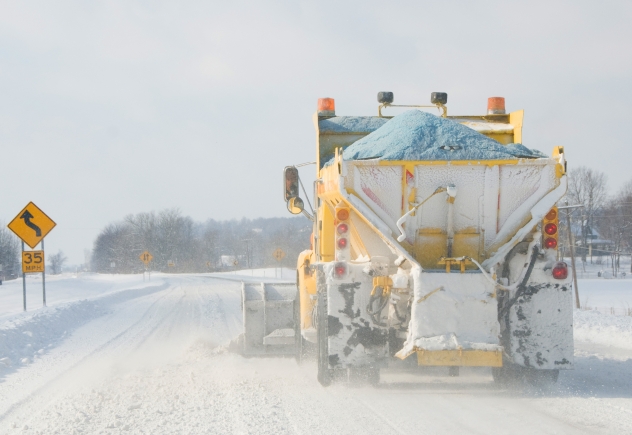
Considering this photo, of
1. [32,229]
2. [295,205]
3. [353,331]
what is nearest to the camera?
[353,331]

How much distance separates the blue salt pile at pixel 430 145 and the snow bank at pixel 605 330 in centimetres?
552

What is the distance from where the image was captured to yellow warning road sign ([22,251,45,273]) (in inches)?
706

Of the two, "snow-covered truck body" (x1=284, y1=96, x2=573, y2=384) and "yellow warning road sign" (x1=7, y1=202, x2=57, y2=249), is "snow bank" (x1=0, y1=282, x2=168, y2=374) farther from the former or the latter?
"snow-covered truck body" (x1=284, y1=96, x2=573, y2=384)

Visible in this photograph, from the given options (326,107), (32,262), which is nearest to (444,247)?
(326,107)

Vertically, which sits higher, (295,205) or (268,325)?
(295,205)

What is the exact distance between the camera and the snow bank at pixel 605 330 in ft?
37.2

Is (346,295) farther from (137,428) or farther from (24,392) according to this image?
(24,392)

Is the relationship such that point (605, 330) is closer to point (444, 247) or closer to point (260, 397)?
point (444, 247)

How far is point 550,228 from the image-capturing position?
6.73 metres

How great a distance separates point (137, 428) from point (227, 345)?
4713mm

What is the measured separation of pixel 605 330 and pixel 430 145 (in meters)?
7.49

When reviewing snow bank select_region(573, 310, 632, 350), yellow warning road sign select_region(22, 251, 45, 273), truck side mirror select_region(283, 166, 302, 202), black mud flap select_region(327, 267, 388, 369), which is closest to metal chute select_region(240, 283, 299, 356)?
truck side mirror select_region(283, 166, 302, 202)

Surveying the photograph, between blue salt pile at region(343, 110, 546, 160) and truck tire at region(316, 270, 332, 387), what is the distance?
1.28m

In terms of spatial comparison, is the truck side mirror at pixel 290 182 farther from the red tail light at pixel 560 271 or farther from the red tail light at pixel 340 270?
the red tail light at pixel 560 271
